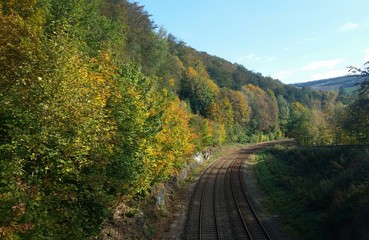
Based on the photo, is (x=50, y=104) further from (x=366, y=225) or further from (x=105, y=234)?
(x=366, y=225)

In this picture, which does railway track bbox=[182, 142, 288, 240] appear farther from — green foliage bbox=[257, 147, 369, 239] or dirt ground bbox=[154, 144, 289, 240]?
green foliage bbox=[257, 147, 369, 239]

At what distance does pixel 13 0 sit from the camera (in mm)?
15844

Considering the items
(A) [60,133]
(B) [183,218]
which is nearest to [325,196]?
(B) [183,218]

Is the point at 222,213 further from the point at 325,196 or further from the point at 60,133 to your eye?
the point at 60,133

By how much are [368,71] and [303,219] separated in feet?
61.1

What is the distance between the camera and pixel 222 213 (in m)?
24.5

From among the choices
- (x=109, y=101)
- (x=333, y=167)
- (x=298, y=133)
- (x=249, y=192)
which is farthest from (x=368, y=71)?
(x=298, y=133)

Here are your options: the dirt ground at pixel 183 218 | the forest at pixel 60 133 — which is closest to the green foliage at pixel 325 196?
the dirt ground at pixel 183 218

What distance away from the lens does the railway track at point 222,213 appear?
20.0m

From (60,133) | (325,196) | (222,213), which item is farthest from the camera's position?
(222,213)

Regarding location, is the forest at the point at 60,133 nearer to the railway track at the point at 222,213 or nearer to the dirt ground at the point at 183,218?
the dirt ground at the point at 183,218

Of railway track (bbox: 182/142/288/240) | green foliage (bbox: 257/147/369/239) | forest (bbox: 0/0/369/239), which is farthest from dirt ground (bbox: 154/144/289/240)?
forest (bbox: 0/0/369/239)

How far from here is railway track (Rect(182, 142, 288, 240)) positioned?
65.5 ft

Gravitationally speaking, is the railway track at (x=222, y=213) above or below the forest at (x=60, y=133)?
below
